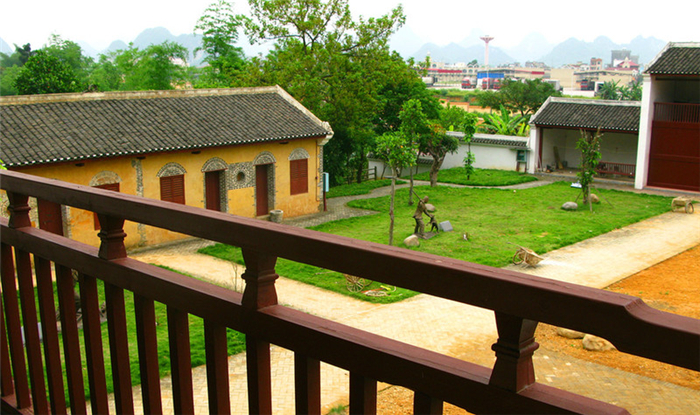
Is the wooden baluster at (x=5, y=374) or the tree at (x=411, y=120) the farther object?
the tree at (x=411, y=120)

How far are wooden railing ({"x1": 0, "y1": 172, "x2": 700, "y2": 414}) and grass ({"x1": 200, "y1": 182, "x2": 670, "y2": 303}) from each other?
30.9 feet

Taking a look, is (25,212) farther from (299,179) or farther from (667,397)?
(299,179)

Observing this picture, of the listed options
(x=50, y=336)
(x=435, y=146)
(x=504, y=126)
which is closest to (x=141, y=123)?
(x=435, y=146)

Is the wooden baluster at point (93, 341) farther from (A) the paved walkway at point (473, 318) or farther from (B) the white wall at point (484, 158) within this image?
(B) the white wall at point (484, 158)

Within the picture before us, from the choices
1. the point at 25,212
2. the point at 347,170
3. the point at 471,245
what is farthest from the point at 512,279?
the point at 347,170

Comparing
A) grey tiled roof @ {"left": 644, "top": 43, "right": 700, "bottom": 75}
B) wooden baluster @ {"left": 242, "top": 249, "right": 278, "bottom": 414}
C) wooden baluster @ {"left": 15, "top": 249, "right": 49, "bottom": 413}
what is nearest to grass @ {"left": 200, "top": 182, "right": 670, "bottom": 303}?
grey tiled roof @ {"left": 644, "top": 43, "right": 700, "bottom": 75}

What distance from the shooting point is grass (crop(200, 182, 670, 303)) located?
13.9 metres

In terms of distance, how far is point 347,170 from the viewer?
84.5 ft

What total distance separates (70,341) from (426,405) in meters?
1.34

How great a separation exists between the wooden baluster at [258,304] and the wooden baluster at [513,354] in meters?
0.56

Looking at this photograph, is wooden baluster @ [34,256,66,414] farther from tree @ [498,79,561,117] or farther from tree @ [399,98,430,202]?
tree @ [498,79,561,117]

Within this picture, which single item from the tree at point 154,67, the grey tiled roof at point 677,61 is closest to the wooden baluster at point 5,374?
the grey tiled roof at point 677,61

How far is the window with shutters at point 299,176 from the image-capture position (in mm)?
18609

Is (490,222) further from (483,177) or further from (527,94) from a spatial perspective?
(527,94)
